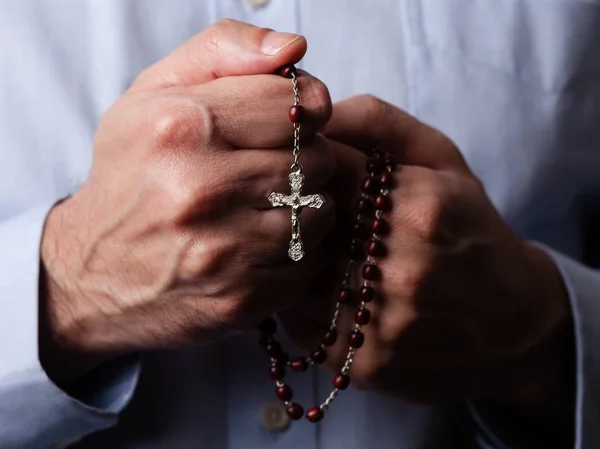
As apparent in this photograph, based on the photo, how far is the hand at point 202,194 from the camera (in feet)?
2.05

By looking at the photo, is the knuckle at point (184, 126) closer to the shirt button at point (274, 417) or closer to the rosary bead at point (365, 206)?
the rosary bead at point (365, 206)

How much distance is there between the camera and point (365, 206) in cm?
73

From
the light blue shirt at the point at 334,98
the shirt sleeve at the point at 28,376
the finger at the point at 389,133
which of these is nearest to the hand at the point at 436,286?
the finger at the point at 389,133

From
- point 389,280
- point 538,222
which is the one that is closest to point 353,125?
point 389,280

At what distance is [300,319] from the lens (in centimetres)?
81

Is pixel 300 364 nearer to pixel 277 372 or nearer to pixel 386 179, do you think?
pixel 277 372

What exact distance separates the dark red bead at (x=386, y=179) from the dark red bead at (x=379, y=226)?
41 millimetres

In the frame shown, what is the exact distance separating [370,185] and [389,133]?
0.34 ft

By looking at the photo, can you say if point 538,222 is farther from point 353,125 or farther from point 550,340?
point 353,125

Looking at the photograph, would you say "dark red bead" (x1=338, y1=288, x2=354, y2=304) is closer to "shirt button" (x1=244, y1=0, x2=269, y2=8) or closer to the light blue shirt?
the light blue shirt

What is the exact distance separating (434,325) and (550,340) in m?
0.25

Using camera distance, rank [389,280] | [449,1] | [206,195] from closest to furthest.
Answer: [206,195], [389,280], [449,1]

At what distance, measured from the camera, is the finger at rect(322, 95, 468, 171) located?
78cm

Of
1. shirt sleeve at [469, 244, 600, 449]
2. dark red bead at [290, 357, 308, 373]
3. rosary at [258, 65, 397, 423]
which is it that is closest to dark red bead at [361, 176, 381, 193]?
rosary at [258, 65, 397, 423]
